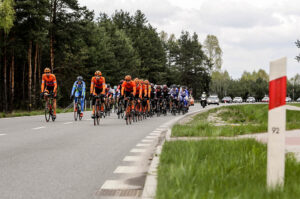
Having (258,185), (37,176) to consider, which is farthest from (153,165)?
(258,185)

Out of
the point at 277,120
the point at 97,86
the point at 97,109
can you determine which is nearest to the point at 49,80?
the point at 97,86

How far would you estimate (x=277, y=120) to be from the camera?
465 centimetres

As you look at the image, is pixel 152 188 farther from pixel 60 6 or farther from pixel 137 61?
pixel 137 61

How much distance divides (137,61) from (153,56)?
1647 centimetres

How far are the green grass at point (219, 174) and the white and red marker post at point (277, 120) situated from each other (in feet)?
0.64

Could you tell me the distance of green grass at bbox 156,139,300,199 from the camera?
14.4 feet

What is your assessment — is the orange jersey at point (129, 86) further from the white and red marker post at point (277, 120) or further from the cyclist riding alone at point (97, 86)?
the white and red marker post at point (277, 120)

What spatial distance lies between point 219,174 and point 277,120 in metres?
1.13

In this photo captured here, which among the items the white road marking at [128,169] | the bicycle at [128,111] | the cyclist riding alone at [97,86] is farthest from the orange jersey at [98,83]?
the white road marking at [128,169]

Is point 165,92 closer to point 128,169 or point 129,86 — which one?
point 129,86

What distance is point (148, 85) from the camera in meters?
24.2

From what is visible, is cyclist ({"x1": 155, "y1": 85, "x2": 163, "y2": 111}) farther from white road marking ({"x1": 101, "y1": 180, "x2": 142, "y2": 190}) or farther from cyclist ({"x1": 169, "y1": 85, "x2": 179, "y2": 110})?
white road marking ({"x1": 101, "y1": 180, "x2": 142, "y2": 190})

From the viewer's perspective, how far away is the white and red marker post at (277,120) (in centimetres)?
464

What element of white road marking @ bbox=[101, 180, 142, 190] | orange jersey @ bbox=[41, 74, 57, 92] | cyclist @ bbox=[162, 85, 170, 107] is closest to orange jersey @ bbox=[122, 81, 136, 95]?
orange jersey @ bbox=[41, 74, 57, 92]
